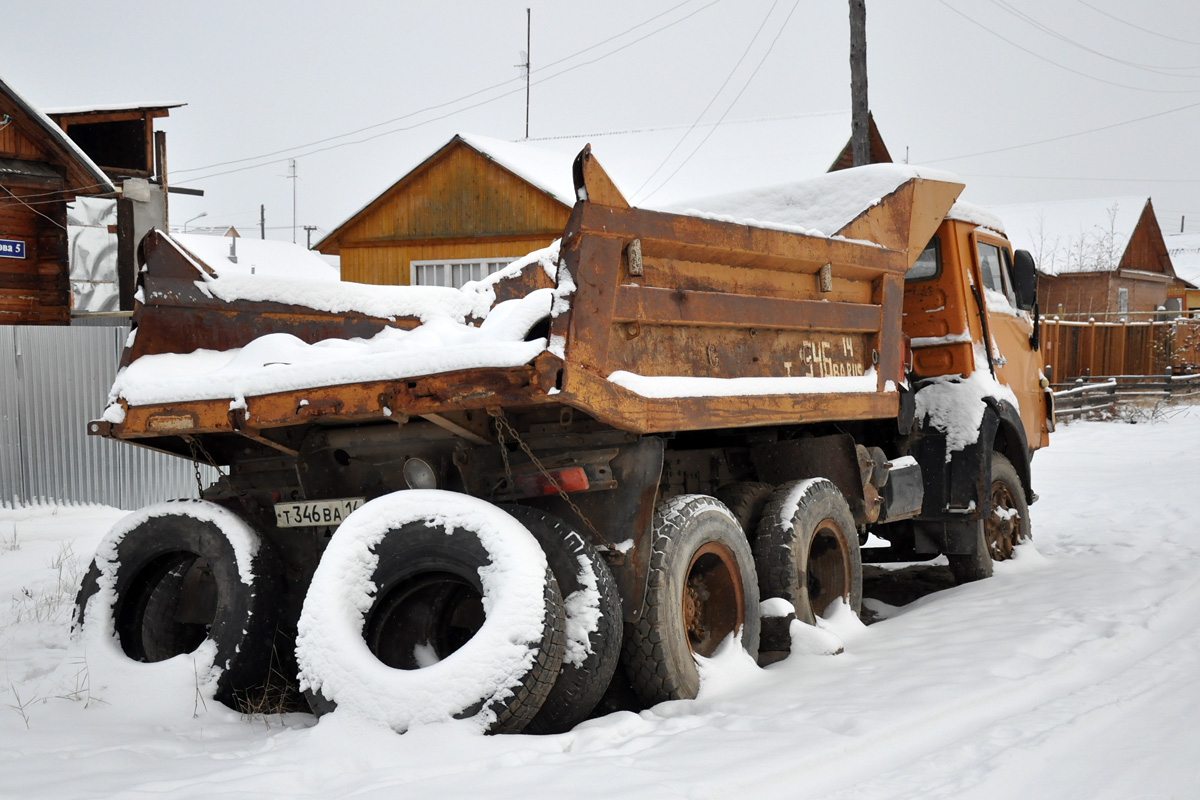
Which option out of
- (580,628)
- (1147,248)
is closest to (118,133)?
(580,628)

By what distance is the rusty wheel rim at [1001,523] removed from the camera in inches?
305

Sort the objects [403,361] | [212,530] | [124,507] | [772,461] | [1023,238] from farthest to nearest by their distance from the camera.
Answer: [1023,238] → [124,507] → [772,461] → [212,530] → [403,361]

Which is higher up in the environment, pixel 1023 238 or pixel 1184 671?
pixel 1023 238

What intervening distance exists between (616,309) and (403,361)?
2.79 feet

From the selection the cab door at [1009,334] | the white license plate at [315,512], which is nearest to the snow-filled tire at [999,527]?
the cab door at [1009,334]

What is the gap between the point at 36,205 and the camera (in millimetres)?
17828

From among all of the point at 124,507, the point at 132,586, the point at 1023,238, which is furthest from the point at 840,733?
the point at 1023,238

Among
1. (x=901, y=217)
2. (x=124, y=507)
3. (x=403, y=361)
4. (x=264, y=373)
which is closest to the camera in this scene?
(x=403, y=361)

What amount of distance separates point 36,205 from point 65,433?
7468 millimetres

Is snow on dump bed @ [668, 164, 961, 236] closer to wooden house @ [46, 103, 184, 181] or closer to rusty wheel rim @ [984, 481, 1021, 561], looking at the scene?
rusty wheel rim @ [984, 481, 1021, 561]

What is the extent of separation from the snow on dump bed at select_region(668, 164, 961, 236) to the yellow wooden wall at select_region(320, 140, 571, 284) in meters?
12.7

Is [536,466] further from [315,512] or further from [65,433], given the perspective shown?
[65,433]

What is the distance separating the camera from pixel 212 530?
15.6 ft

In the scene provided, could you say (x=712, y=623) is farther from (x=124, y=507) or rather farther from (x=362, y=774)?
(x=124, y=507)
